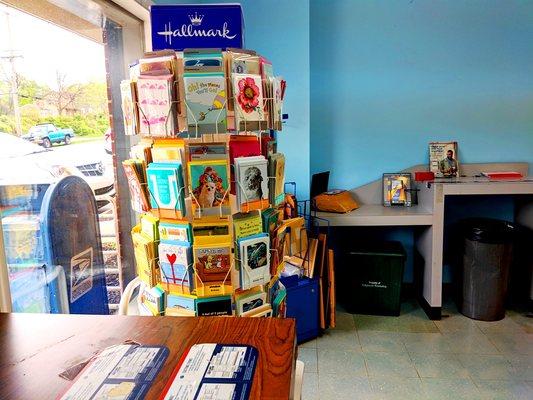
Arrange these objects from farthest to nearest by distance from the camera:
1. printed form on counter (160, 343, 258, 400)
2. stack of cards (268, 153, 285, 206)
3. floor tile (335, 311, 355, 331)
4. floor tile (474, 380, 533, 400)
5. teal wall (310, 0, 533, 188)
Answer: teal wall (310, 0, 533, 188) → floor tile (335, 311, 355, 331) → floor tile (474, 380, 533, 400) → stack of cards (268, 153, 285, 206) → printed form on counter (160, 343, 258, 400)

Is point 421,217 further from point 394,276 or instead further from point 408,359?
point 408,359

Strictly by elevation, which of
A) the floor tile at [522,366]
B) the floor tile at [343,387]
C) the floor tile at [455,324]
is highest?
the floor tile at [455,324]

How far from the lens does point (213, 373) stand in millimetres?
705

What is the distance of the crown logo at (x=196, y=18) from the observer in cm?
177

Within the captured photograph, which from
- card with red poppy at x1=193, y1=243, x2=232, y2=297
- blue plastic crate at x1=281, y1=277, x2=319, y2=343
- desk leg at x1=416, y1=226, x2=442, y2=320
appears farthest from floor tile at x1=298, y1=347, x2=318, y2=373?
card with red poppy at x1=193, y1=243, x2=232, y2=297

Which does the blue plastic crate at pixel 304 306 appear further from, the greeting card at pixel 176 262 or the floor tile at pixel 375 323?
the greeting card at pixel 176 262

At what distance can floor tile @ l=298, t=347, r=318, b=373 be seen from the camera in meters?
2.62

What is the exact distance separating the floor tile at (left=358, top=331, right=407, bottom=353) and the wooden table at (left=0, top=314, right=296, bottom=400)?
2228 millimetres

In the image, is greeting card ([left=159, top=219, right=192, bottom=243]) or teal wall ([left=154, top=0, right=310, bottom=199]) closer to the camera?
greeting card ([left=159, top=219, right=192, bottom=243])

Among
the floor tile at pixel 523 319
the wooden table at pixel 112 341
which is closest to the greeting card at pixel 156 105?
the wooden table at pixel 112 341

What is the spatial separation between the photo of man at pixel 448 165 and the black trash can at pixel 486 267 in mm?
518

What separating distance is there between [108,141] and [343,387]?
214 cm

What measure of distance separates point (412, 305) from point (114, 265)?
252 cm

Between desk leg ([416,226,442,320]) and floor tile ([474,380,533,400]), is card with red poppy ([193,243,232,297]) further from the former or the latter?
desk leg ([416,226,442,320])
